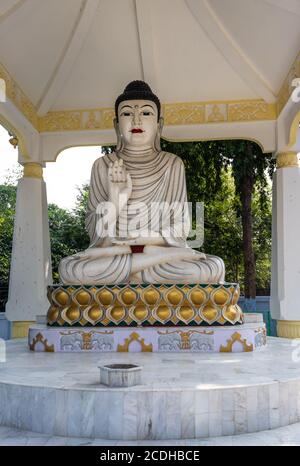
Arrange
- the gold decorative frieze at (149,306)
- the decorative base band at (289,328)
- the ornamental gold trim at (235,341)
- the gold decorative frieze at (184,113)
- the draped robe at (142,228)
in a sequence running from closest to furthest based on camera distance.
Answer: the ornamental gold trim at (235,341), the gold decorative frieze at (149,306), the draped robe at (142,228), the decorative base band at (289,328), the gold decorative frieze at (184,113)

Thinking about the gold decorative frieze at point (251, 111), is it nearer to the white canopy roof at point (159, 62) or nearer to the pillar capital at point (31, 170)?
the white canopy roof at point (159, 62)

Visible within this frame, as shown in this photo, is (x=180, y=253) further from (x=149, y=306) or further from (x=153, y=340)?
(x=153, y=340)

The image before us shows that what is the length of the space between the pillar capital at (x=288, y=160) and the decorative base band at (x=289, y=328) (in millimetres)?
2329

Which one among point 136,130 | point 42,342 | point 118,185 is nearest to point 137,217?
point 118,185

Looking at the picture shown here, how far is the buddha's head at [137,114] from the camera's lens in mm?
6469

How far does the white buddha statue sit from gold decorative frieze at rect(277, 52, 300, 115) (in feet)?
6.26

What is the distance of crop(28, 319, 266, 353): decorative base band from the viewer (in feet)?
15.6

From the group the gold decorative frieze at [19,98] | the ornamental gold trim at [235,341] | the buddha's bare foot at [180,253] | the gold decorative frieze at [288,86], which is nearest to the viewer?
the ornamental gold trim at [235,341]

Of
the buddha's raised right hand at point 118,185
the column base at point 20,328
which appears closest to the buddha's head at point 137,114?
the buddha's raised right hand at point 118,185

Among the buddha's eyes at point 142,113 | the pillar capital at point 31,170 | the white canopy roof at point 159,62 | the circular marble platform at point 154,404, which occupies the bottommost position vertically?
the circular marble platform at point 154,404

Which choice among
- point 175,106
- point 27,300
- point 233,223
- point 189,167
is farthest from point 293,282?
point 233,223

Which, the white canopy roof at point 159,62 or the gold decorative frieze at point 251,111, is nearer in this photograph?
the white canopy roof at point 159,62

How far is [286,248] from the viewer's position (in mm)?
7441

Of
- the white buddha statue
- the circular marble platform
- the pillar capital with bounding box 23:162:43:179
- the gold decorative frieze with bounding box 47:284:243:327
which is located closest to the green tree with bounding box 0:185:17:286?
the pillar capital with bounding box 23:162:43:179
